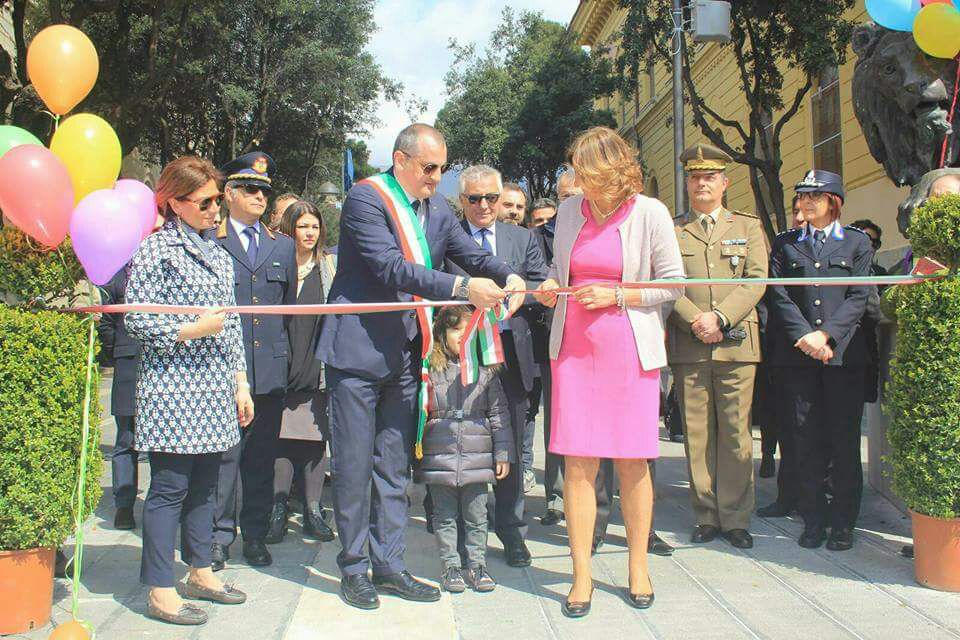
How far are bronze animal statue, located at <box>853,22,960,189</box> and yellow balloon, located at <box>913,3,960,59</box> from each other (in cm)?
85

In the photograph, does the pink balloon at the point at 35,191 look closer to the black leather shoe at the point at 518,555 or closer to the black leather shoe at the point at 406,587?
the black leather shoe at the point at 406,587

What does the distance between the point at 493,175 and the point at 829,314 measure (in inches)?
82.9

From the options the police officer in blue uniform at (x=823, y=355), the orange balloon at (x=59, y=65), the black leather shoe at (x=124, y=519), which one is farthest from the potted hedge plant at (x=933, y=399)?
the black leather shoe at (x=124, y=519)

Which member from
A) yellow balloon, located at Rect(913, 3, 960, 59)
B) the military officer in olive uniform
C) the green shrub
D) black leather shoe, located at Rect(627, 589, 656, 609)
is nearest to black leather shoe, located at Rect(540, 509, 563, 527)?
the military officer in olive uniform

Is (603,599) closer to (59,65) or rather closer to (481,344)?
(481,344)

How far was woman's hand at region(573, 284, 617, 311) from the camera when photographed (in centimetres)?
411

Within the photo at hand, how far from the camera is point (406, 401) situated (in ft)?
14.8

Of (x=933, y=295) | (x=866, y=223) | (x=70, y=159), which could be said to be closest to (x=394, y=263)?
(x=70, y=159)

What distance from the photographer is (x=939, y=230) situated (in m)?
4.14

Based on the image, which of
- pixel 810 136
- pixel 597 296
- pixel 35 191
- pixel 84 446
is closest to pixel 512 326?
pixel 597 296

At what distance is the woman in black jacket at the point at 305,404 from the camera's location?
5488 mm

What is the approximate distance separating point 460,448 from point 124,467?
2.62m

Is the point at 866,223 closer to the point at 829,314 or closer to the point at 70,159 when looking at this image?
the point at 829,314

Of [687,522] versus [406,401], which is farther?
[687,522]
